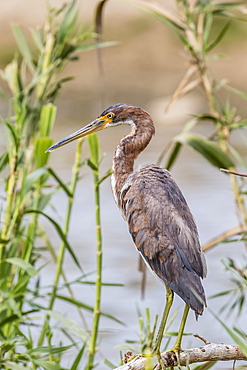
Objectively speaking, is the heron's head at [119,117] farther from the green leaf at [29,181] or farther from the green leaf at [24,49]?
the green leaf at [24,49]

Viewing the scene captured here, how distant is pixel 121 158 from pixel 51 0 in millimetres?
10875

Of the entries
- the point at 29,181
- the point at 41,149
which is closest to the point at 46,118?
the point at 41,149

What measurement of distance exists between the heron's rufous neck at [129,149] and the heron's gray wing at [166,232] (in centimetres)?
13

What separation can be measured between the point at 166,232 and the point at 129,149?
399mm

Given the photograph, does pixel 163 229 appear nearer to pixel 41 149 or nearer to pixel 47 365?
pixel 47 365

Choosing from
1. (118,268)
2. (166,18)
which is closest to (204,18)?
(166,18)

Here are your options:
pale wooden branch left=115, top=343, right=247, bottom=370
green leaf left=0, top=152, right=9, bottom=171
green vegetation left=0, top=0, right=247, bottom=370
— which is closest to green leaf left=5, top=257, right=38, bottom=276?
green vegetation left=0, top=0, right=247, bottom=370

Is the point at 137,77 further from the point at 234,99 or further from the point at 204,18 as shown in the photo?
the point at 204,18

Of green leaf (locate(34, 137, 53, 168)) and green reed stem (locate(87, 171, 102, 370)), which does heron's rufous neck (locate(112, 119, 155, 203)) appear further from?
green leaf (locate(34, 137, 53, 168))

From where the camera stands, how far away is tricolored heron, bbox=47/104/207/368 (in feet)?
7.94

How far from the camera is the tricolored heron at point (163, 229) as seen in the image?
2.42 meters

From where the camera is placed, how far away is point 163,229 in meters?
2.49

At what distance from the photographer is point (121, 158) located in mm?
2799

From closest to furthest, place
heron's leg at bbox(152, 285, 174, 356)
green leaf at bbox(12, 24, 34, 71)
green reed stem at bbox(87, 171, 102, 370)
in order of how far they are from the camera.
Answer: heron's leg at bbox(152, 285, 174, 356) → green reed stem at bbox(87, 171, 102, 370) → green leaf at bbox(12, 24, 34, 71)
